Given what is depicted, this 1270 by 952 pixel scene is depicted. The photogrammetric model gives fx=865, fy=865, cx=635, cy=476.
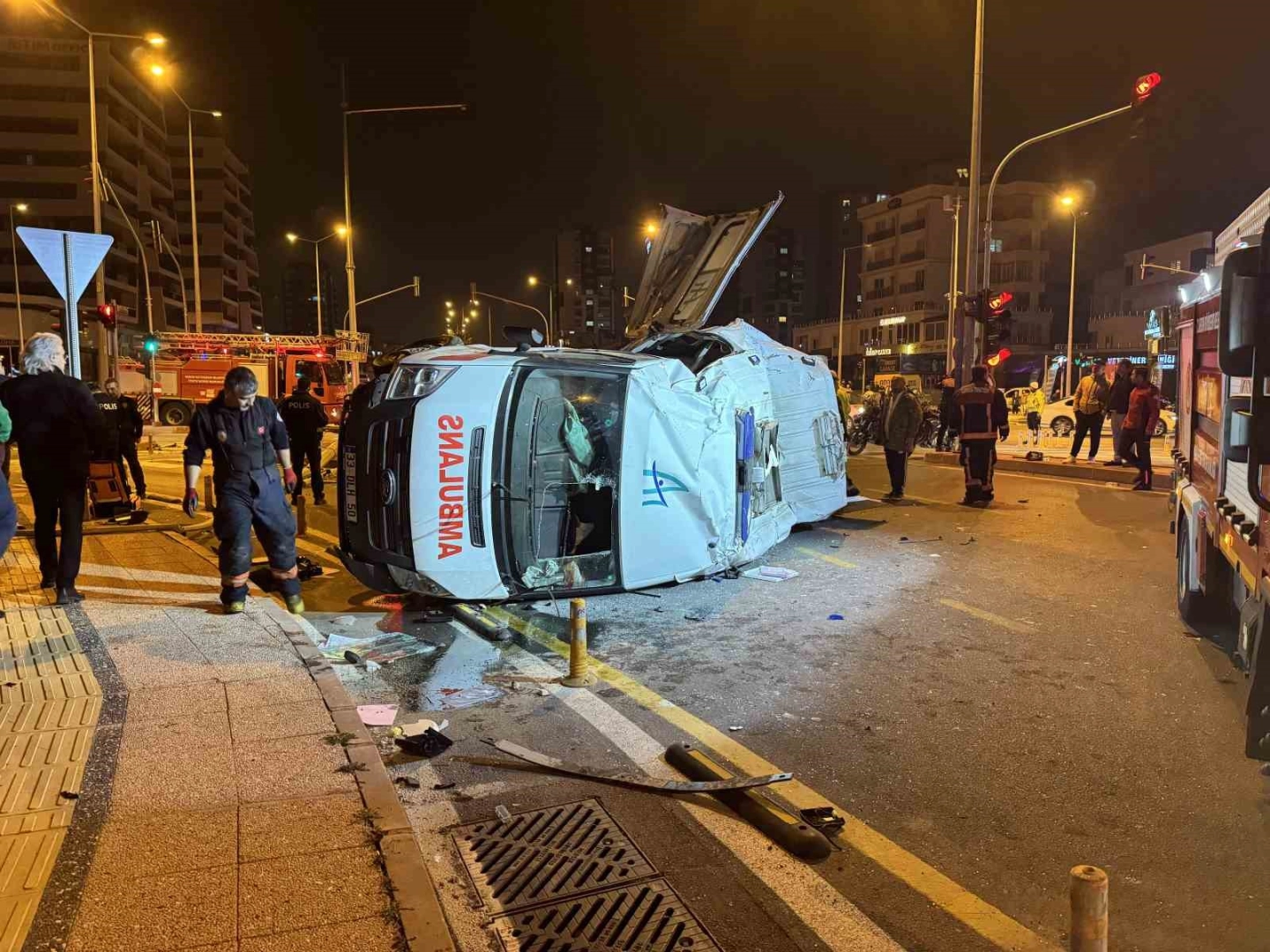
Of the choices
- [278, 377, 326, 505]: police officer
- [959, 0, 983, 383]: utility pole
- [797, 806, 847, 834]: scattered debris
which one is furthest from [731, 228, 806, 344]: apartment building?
[797, 806, 847, 834]: scattered debris

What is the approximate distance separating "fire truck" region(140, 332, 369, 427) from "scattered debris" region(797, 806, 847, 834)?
27734mm

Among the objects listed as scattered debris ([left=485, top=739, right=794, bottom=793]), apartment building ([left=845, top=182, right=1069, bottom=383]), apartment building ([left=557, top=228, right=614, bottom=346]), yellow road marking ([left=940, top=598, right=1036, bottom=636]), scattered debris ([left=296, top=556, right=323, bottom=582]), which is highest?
apartment building ([left=557, top=228, right=614, bottom=346])

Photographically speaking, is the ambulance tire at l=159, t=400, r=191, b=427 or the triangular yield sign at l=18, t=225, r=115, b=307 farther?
the ambulance tire at l=159, t=400, r=191, b=427

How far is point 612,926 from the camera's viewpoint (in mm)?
2840

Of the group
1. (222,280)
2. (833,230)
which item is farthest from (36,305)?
(833,230)

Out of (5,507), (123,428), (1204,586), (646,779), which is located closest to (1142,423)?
(1204,586)

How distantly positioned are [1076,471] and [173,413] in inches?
1073

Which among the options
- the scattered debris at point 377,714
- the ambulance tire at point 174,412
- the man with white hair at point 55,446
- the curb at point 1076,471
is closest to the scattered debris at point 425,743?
the scattered debris at point 377,714

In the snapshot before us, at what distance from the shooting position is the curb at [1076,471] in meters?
14.4

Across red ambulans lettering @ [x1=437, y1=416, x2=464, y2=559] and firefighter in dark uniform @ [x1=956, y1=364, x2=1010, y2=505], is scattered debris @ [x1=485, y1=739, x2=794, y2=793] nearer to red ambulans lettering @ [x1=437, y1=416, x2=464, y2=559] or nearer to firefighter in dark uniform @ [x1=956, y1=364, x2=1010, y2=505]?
red ambulans lettering @ [x1=437, y1=416, x2=464, y2=559]

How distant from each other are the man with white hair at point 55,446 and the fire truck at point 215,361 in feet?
76.1

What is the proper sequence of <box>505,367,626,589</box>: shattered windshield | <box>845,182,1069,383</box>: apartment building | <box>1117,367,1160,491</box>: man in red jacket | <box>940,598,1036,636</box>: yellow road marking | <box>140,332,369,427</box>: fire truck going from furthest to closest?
1. <box>845,182,1069,383</box>: apartment building
2. <box>140,332,369,427</box>: fire truck
3. <box>1117,367,1160,491</box>: man in red jacket
4. <box>940,598,1036,636</box>: yellow road marking
5. <box>505,367,626,589</box>: shattered windshield

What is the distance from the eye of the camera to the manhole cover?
274cm

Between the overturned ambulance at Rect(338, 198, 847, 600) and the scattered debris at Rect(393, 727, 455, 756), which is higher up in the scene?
the overturned ambulance at Rect(338, 198, 847, 600)
